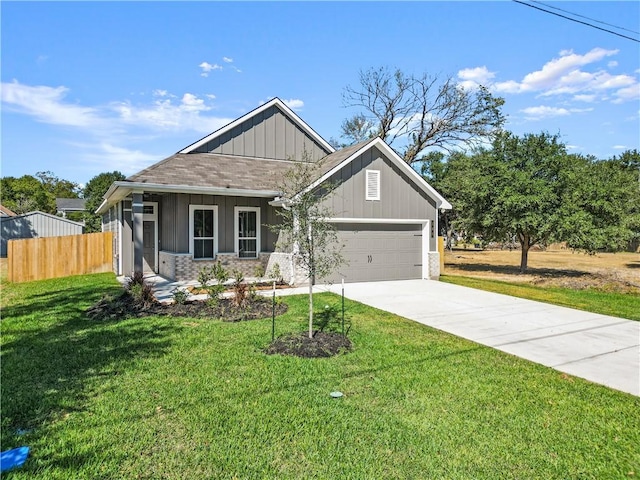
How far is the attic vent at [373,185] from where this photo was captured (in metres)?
13.4

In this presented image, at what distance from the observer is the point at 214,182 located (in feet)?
42.4

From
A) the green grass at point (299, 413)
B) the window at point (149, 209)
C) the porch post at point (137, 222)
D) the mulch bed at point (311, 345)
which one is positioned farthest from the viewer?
the window at point (149, 209)

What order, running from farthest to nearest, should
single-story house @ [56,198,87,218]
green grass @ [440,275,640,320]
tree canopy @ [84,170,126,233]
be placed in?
single-story house @ [56,198,87,218]
tree canopy @ [84,170,126,233]
green grass @ [440,275,640,320]

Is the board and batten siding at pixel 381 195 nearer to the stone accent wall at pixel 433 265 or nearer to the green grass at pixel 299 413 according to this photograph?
the stone accent wall at pixel 433 265

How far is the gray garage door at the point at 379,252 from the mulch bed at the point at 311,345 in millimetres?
6397

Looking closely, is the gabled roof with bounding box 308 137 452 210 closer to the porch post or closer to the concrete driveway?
the concrete driveway

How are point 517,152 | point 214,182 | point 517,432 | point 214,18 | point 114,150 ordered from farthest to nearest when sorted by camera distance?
point 114,150 < point 517,152 < point 214,182 < point 214,18 < point 517,432

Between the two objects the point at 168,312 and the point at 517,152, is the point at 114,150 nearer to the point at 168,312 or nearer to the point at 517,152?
the point at 168,312

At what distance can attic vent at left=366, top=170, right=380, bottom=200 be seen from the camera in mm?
13422

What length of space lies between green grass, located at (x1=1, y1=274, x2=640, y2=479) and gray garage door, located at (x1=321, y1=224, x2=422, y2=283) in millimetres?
6883

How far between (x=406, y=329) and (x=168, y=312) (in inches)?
197

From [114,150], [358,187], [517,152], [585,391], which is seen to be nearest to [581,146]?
[517,152]

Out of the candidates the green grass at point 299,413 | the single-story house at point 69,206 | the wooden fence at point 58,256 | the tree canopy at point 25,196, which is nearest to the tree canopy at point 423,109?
the wooden fence at point 58,256

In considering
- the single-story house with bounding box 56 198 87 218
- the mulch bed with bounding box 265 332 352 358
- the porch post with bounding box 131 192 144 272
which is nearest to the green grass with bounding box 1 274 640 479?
the mulch bed with bounding box 265 332 352 358
